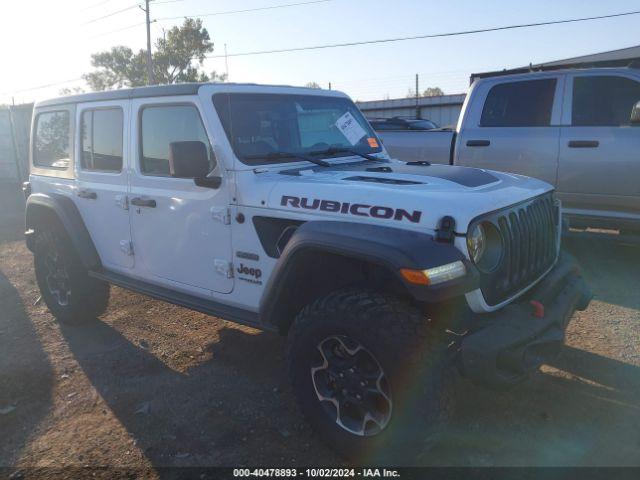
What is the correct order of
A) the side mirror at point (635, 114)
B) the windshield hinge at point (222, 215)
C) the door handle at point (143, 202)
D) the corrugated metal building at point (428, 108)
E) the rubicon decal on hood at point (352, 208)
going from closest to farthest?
1. the rubicon decal on hood at point (352, 208)
2. the windshield hinge at point (222, 215)
3. the door handle at point (143, 202)
4. the side mirror at point (635, 114)
5. the corrugated metal building at point (428, 108)

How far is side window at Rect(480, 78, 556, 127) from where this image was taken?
5754 millimetres

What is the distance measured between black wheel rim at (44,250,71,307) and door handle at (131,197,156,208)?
1296 millimetres

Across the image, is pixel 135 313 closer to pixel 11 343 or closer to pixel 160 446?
pixel 11 343

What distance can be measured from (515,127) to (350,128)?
2776 millimetres

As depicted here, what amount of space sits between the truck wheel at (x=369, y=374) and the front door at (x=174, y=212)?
33.9 inches

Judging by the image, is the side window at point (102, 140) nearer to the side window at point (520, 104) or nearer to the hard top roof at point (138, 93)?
the hard top roof at point (138, 93)

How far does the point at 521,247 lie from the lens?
9.18 feet

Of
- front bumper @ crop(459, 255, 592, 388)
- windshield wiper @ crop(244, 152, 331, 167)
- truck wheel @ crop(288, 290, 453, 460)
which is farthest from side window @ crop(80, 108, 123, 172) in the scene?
front bumper @ crop(459, 255, 592, 388)

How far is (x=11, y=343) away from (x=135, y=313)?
105 cm

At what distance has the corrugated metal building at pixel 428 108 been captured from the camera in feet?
56.7

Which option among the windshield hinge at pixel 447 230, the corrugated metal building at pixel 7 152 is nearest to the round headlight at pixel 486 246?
the windshield hinge at pixel 447 230

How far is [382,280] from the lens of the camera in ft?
8.86

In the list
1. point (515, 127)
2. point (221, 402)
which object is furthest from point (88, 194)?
point (515, 127)

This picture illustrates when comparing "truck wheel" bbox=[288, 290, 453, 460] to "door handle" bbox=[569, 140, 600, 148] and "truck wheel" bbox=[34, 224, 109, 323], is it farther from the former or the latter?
"door handle" bbox=[569, 140, 600, 148]
